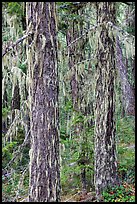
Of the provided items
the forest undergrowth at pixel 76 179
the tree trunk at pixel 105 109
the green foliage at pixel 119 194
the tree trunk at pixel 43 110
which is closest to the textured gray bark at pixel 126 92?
the forest undergrowth at pixel 76 179

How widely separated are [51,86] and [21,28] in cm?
253

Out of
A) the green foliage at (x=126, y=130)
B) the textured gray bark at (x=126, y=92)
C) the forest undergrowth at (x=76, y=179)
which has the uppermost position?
the textured gray bark at (x=126, y=92)

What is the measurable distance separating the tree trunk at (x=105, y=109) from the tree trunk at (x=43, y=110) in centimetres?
212

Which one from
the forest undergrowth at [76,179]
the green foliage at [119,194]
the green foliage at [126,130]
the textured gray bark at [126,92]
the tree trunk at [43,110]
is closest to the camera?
the tree trunk at [43,110]

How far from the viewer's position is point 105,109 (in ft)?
21.3

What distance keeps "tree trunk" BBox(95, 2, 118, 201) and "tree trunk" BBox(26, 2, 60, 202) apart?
2119 millimetres

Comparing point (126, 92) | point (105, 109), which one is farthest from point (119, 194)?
point (126, 92)

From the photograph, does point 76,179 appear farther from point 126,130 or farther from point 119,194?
point 126,130

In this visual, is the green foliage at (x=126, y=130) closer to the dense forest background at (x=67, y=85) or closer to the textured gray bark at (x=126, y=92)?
the textured gray bark at (x=126, y=92)

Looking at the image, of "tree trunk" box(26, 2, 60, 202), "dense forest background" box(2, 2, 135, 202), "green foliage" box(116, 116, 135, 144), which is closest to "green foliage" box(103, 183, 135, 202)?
"dense forest background" box(2, 2, 135, 202)

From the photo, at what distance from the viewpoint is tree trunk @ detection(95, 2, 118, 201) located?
641 cm

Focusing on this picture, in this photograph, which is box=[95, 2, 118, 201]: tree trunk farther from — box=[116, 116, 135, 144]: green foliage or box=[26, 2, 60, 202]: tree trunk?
box=[116, 116, 135, 144]: green foliage

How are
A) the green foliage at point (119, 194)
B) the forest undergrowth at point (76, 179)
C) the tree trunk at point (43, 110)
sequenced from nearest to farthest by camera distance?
1. the tree trunk at point (43, 110)
2. the green foliage at point (119, 194)
3. the forest undergrowth at point (76, 179)

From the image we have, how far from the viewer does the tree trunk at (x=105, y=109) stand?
6406mm
